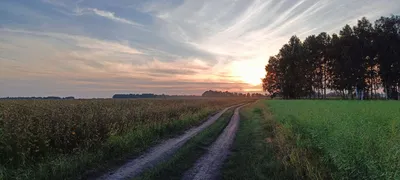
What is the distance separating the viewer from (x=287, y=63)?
8481 cm

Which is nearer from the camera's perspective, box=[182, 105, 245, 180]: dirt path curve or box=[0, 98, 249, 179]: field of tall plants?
box=[0, 98, 249, 179]: field of tall plants

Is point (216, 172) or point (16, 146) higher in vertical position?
point (16, 146)

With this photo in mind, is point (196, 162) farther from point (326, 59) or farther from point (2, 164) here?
point (326, 59)

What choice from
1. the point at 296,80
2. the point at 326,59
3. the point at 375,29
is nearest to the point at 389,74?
the point at 375,29

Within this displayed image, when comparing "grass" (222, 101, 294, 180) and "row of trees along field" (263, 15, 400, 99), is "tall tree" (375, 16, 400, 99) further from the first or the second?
"grass" (222, 101, 294, 180)

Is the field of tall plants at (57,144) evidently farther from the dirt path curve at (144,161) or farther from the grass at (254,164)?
the grass at (254,164)

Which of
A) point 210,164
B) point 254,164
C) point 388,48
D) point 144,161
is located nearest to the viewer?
point 254,164

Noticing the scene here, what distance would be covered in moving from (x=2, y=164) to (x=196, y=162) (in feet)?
22.5

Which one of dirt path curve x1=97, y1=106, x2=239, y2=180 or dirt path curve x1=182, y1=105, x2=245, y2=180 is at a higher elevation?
dirt path curve x1=97, y1=106, x2=239, y2=180

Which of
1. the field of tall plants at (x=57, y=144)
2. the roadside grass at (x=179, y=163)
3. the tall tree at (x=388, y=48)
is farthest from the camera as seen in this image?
the tall tree at (x=388, y=48)

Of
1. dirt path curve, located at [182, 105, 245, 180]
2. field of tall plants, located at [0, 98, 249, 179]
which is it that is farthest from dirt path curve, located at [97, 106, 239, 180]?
dirt path curve, located at [182, 105, 245, 180]

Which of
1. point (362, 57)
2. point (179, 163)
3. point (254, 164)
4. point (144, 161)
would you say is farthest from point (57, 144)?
point (362, 57)

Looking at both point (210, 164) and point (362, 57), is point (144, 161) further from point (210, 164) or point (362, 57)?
point (362, 57)

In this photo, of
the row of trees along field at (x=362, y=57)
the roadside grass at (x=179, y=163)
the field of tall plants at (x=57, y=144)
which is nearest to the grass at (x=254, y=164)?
the roadside grass at (x=179, y=163)
